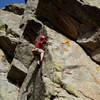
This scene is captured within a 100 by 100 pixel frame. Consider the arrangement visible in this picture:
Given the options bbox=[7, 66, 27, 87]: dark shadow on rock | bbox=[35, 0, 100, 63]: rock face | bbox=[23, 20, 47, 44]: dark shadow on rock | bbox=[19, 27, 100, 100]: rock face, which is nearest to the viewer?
bbox=[19, 27, 100, 100]: rock face

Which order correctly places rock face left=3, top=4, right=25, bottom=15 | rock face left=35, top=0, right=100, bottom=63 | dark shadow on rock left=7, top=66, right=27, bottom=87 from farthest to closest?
rock face left=3, top=4, right=25, bottom=15 → dark shadow on rock left=7, top=66, right=27, bottom=87 → rock face left=35, top=0, right=100, bottom=63

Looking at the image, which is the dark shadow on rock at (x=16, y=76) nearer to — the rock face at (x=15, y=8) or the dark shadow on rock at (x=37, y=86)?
the dark shadow on rock at (x=37, y=86)

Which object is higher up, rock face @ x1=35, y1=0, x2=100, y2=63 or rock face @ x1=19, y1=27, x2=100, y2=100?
rock face @ x1=35, y1=0, x2=100, y2=63

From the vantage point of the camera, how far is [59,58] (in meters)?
21.6

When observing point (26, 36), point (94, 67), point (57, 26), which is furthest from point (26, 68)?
point (94, 67)

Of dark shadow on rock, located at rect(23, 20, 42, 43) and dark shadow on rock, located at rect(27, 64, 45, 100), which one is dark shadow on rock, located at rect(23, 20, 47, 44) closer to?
dark shadow on rock, located at rect(23, 20, 42, 43)

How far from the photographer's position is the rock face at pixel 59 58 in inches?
788

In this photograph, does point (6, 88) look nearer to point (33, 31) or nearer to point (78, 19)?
point (33, 31)

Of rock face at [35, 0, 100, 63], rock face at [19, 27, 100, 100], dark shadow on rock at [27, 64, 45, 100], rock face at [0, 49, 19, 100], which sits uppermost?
rock face at [35, 0, 100, 63]

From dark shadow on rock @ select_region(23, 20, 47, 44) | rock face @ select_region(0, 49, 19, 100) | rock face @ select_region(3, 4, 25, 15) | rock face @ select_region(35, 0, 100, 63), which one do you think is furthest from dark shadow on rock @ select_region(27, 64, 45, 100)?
rock face @ select_region(3, 4, 25, 15)

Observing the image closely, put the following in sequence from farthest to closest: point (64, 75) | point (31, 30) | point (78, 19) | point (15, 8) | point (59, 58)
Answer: point (15, 8), point (31, 30), point (78, 19), point (59, 58), point (64, 75)

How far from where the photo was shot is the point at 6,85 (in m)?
26.5

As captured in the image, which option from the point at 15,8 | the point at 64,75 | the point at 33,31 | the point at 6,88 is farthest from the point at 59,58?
the point at 15,8

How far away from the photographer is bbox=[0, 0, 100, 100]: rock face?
65.7 ft
